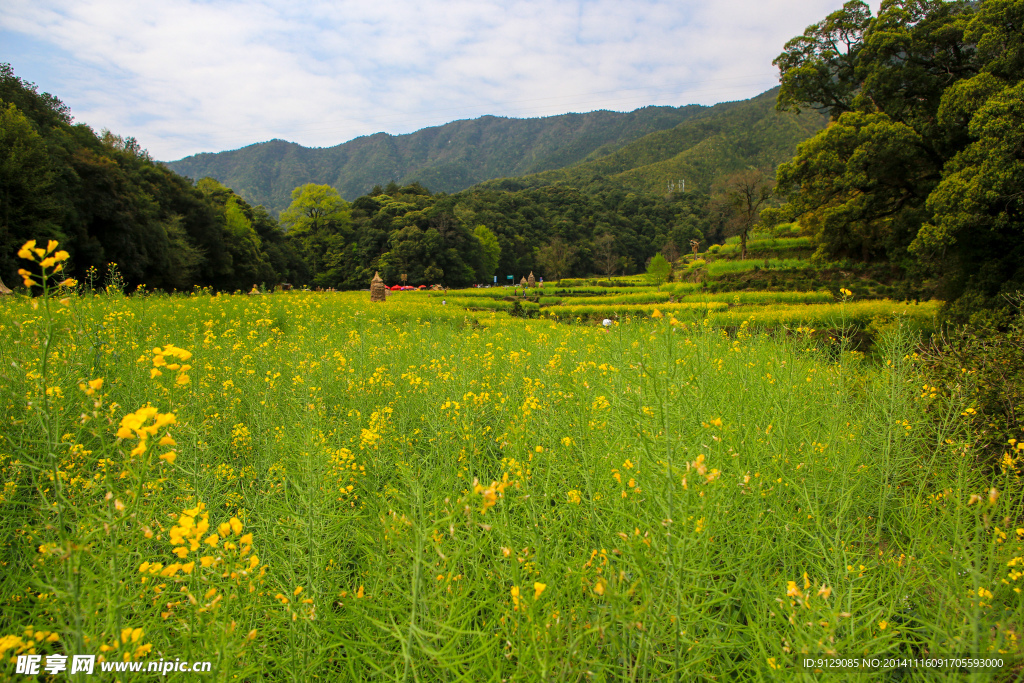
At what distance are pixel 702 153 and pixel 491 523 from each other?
88636 mm

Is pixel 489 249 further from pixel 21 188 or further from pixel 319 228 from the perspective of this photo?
pixel 21 188

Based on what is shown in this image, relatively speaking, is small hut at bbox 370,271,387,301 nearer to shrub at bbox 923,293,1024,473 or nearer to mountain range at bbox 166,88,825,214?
shrub at bbox 923,293,1024,473

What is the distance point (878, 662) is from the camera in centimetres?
129

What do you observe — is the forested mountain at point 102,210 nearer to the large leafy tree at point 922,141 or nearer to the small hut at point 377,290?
the small hut at point 377,290

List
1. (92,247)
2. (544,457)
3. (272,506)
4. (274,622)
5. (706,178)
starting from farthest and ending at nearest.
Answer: (706,178)
(92,247)
(544,457)
(272,506)
(274,622)

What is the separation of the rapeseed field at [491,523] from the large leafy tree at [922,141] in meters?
5.71

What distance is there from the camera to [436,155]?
7057 inches

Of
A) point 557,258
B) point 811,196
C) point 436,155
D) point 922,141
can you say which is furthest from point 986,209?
point 436,155

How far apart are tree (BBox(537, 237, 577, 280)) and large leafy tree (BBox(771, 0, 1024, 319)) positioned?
39708mm

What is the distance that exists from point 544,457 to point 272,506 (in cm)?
135

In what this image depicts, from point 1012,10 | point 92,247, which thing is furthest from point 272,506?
point 92,247

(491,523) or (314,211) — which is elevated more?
(314,211)

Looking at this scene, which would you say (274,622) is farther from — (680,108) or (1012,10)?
(680,108)

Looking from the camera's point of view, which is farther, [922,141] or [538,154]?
[538,154]
